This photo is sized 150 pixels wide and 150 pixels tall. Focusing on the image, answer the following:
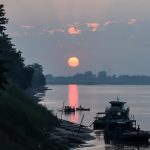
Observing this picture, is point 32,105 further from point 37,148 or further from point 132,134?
point 37,148

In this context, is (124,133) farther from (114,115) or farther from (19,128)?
(19,128)

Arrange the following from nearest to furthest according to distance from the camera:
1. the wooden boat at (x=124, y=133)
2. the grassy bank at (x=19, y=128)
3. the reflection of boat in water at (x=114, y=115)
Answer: the grassy bank at (x=19, y=128)
the wooden boat at (x=124, y=133)
the reflection of boat in water at (x=114, y=115)

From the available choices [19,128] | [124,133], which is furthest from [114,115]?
[19,128]

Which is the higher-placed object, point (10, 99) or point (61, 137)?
point (10, 99)

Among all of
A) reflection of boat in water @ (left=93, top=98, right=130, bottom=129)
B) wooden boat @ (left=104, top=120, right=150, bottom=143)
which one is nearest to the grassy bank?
wooden boat @ (left=104, top=120, right=150, bottom=143)

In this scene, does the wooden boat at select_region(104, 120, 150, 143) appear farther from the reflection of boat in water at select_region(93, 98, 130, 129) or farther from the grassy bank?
the grassy bank

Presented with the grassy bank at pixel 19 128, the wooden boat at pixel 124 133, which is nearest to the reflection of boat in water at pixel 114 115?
the wooden boat at pixel 124 133

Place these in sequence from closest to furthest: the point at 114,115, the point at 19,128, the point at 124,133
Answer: the point at 19,128
the point at 124,133
the point at 114,115

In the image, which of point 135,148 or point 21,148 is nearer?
point 21,148

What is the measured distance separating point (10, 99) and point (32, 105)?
13025 millimetres

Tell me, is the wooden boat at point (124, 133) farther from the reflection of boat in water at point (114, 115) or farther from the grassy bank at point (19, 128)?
the grassy bank at point (19, 128)

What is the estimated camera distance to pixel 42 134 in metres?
57.2

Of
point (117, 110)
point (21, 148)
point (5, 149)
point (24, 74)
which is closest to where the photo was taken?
point (5, 149)

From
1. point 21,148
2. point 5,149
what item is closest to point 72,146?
point 21,148
